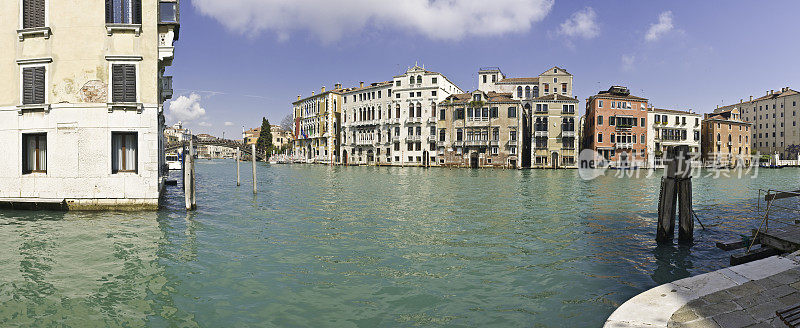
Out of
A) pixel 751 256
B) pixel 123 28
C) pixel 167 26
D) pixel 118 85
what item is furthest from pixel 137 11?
pixel 751 256

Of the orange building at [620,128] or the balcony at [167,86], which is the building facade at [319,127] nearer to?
the orange building at [620,128]

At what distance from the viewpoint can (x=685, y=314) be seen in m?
4.48

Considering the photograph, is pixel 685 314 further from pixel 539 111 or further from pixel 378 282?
pixel 539 111

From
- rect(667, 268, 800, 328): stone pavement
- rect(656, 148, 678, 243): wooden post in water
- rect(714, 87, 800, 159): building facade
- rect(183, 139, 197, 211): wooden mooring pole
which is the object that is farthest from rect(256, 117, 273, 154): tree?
rect(714, 87, 800, 159): building facade

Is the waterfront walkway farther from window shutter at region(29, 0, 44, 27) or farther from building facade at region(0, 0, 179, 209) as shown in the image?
window shutter at region(29, 0, 44, 27)

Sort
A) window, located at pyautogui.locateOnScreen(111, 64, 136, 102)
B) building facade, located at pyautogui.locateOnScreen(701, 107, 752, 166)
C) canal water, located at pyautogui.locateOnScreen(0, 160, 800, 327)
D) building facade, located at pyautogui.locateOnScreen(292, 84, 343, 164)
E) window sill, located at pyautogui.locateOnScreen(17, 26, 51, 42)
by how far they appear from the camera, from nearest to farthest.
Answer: canal water, located at pyautogui.locateOnScreen(0, 160, 800, 327) → window sill, located at pyautogui.locateOnScreen(17, 26, 51, 42) → window, located at pyautogui.locateOnScreen(111, 64, 136, 102) → building facade, located at pyautogui.locateOnScreen(701, 107, 752, 166) → building facade, located at pyautogui.locateOnScreen(292, 84, 343, 164)

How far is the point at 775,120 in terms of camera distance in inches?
3199

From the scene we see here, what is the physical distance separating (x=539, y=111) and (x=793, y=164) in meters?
52.5

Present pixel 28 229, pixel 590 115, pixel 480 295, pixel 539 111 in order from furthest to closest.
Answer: pixel 590 115 < pixel 539 111 < pixel 28 229 < pixel 480 295

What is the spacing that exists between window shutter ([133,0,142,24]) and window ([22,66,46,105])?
11.1ft

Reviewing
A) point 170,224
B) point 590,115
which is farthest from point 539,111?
point 170,224

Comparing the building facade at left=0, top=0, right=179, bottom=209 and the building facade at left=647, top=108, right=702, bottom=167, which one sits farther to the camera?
the building facade at left=647, top=108, right=702, bottom=167

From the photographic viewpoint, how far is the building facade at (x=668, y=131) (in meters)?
58.8

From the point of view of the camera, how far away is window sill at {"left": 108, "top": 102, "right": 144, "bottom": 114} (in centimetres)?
1348
